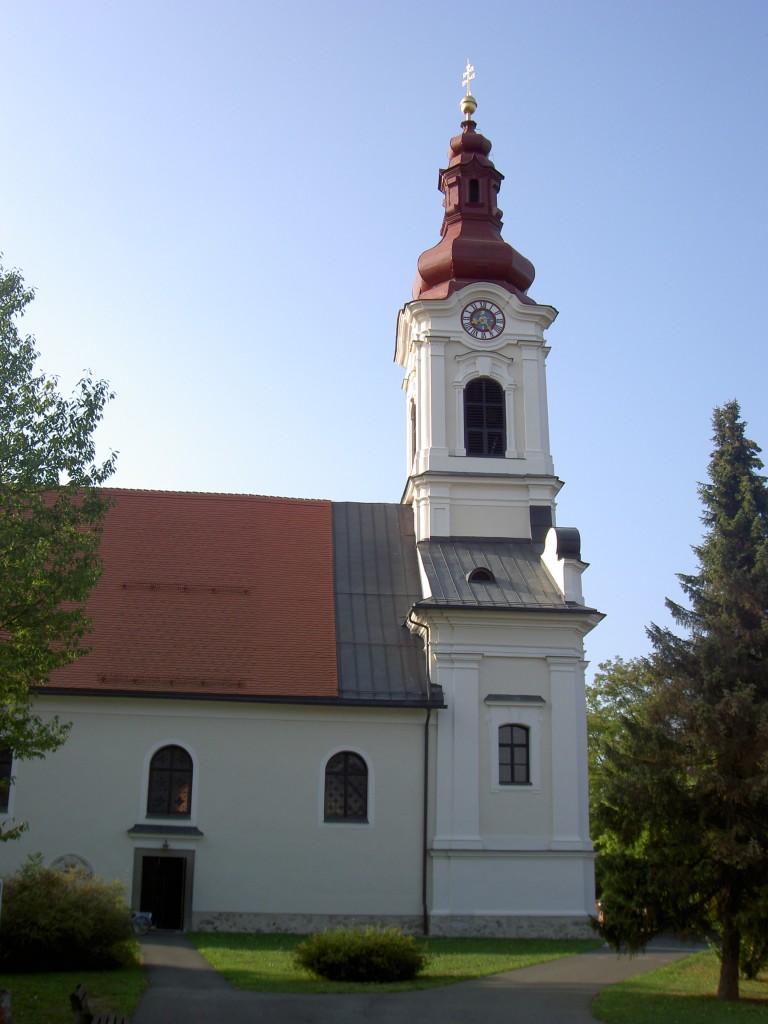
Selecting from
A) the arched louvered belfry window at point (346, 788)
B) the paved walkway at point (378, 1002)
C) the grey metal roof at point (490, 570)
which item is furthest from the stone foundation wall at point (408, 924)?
the grey metal roof at point (490, 570)

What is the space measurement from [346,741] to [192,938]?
497cm

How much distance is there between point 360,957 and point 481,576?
11.5m

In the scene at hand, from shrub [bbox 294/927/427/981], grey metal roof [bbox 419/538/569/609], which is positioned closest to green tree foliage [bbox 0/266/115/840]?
shrub [bbox 294/927/427/981]

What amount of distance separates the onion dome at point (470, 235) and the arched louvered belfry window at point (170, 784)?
44.2ft

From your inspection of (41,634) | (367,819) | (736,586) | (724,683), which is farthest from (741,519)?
(41,634)

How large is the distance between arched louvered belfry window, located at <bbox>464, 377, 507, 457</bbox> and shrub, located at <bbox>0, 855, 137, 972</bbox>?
15256 mm

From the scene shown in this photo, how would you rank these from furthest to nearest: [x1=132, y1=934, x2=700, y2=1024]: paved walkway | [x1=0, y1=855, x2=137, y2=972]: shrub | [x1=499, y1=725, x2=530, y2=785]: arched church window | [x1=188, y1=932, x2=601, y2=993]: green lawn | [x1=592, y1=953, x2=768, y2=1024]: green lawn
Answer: [x1=499, y1=725, x2=530, y2=785]: arched church window, [x1=0, y1=855, x2=137, y2=972]: shrub, [x1=188, y1=932, x2=601, y2=993]: green lawn, [x1=592, y1=953, x2=768, y2=1024]: green lawn, [x1=132, y1=934, x2=700, y2=1024]: paved walkway

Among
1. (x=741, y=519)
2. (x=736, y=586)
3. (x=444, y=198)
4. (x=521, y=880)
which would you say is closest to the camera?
(x=736, y=586)

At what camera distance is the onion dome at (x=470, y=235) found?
28906 millimetres

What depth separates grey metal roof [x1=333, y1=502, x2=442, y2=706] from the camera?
77.0 feet

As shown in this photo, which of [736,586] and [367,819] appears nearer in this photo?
[736,586]

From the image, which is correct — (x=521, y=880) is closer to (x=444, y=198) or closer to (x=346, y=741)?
(x=346, y=741)

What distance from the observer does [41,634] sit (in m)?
14.0

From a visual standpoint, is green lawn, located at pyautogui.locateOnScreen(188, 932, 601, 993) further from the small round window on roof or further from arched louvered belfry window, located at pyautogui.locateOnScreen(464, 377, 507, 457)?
arched louvered belfry window, located at pyautogui.locateOnScreen(464, 377, 507, 457)
